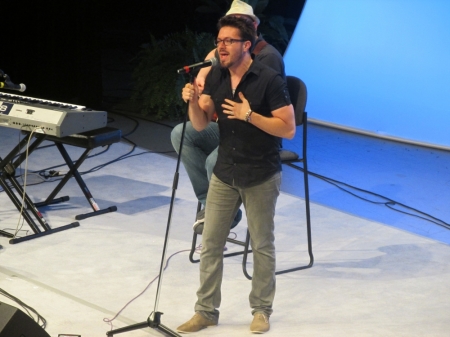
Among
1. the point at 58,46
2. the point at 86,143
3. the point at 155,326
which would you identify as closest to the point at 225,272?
the point at 155,326

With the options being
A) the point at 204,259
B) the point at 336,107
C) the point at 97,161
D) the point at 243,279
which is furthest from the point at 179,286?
the point at 336,107

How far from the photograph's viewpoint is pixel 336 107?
842 centimetres

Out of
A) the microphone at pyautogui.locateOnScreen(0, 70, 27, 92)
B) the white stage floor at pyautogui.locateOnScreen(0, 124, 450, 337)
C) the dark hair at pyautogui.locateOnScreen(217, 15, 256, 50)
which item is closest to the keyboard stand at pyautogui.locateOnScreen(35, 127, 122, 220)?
the white stage floor at pyautogui.locateOnScreen(0, 124, 450, 337)

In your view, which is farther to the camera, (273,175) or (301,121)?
(301,121)

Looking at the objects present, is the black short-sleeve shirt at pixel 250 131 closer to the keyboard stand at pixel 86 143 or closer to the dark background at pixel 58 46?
the keyboard stand at pixel 86 143

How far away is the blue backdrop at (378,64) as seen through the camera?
25.0 ft

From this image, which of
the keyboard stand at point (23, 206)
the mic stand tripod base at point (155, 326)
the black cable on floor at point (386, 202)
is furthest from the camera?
the black cable on floor at point (386, 202)

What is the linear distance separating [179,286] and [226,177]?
964mm

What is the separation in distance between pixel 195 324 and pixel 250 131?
0.98m

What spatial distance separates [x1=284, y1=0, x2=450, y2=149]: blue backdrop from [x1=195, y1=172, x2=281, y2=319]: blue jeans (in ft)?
15.7

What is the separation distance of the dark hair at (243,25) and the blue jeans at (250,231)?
0.67 metres

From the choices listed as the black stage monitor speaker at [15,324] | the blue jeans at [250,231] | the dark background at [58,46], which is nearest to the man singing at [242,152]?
the blue jeans at [250,231]

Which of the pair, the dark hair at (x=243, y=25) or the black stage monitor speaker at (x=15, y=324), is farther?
the dark hair at (x=243, y=25)

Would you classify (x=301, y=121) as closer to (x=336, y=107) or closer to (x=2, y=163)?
(x=2, y=163)
